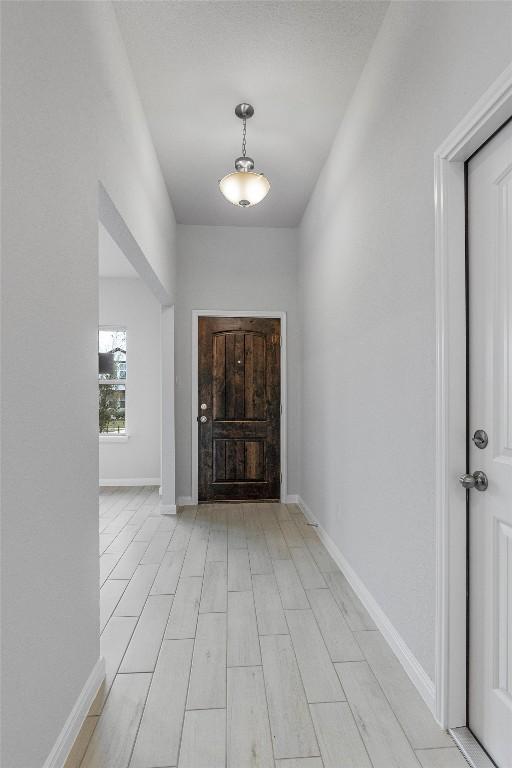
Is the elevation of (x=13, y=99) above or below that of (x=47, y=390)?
above

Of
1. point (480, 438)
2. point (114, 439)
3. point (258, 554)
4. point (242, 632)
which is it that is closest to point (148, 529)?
point (258, 554)

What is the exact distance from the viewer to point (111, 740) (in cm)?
156

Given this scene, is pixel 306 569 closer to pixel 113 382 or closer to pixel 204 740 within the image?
pixel 204 740

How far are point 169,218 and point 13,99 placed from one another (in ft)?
10.4

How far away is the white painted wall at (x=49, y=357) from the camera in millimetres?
1138

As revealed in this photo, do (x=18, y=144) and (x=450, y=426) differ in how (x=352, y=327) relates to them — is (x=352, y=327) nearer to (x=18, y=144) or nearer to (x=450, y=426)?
(x=450, y=426)

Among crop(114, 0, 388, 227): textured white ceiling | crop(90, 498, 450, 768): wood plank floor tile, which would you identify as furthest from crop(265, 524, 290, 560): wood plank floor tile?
→ crop(114, 0, 388, 227): textured white ceiling

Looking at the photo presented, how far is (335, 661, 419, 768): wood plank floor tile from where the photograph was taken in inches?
58.3

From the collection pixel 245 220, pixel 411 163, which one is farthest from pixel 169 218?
pixel 411 163

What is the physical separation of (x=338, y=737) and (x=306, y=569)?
146cm

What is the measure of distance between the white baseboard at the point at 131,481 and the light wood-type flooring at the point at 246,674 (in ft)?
8.54

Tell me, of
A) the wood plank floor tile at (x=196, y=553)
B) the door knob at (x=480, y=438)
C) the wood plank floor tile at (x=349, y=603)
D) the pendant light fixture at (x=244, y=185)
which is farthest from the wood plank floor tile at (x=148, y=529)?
the door knob at (x=480, y=438)

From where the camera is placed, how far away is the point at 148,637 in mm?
2217

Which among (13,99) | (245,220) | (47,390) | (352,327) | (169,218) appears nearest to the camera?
(13,99)
